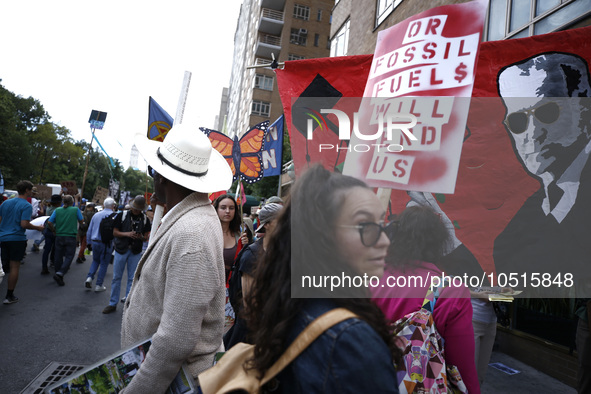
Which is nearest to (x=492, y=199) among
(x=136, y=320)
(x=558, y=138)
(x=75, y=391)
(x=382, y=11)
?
(x=558, y=138)

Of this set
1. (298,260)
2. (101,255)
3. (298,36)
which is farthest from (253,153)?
(298,36)

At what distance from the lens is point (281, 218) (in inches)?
46.3

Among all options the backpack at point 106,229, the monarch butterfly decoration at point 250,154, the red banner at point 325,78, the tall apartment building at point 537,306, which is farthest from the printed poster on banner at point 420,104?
the backpack at point 106,229

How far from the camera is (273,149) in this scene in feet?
22.8

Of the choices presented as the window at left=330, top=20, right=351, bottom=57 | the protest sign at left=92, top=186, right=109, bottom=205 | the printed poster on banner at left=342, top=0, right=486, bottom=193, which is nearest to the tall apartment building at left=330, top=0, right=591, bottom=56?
the window at left=330, top=20, right=351, bottom=57

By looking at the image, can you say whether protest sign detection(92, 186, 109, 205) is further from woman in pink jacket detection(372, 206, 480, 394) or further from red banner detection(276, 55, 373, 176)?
woman in pink jacket detection(372, 206, 480, 394)

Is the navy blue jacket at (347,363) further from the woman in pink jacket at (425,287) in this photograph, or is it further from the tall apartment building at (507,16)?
the tall apartment building at (507,16)

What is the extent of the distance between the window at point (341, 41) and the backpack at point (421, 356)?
12304 mm

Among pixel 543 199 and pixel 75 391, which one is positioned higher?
pixel 543 199

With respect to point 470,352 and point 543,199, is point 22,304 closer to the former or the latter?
point 470,352

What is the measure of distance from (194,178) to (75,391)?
1073mm

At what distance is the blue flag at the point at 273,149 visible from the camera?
265 inches

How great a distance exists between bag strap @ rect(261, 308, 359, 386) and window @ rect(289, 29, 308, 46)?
43943 mm

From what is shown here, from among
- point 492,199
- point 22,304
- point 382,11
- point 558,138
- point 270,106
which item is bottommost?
point 22,304
